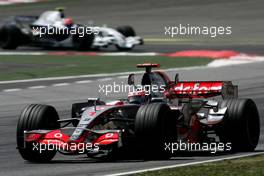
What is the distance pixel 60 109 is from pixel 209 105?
672cm

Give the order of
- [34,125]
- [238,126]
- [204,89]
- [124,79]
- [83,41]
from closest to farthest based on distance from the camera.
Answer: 1. [34,125]
2. [238,126]
3. [204,89]
4. [124,79]
5. [83,41]

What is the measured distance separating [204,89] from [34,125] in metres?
3.35

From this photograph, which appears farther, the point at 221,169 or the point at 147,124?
the point at 147,124

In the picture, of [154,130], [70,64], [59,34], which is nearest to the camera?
[154,130]

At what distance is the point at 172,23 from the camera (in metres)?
45.6

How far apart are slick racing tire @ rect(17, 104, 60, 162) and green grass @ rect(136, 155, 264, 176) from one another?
233 cm

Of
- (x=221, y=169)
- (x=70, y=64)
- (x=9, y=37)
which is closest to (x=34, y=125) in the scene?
(x=221, y=169)

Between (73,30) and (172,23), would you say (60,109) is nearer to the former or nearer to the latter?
(73,30)

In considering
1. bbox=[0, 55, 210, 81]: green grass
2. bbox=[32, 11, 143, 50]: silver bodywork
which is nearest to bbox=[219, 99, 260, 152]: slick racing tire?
bbox=[0, 55, 210, 81]: green grass

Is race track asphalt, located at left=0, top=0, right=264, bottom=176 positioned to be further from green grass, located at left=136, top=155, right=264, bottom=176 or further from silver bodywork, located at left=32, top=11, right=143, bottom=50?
silver bodywork, located at left=32, top=11, right=143, bottom=50

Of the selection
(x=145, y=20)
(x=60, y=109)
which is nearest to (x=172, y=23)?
(x=145, y=20)

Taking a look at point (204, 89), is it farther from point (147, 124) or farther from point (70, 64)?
point (70, 64)

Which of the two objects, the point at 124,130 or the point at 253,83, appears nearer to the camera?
the point at 124,130

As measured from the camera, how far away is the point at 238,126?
14.4 metres
